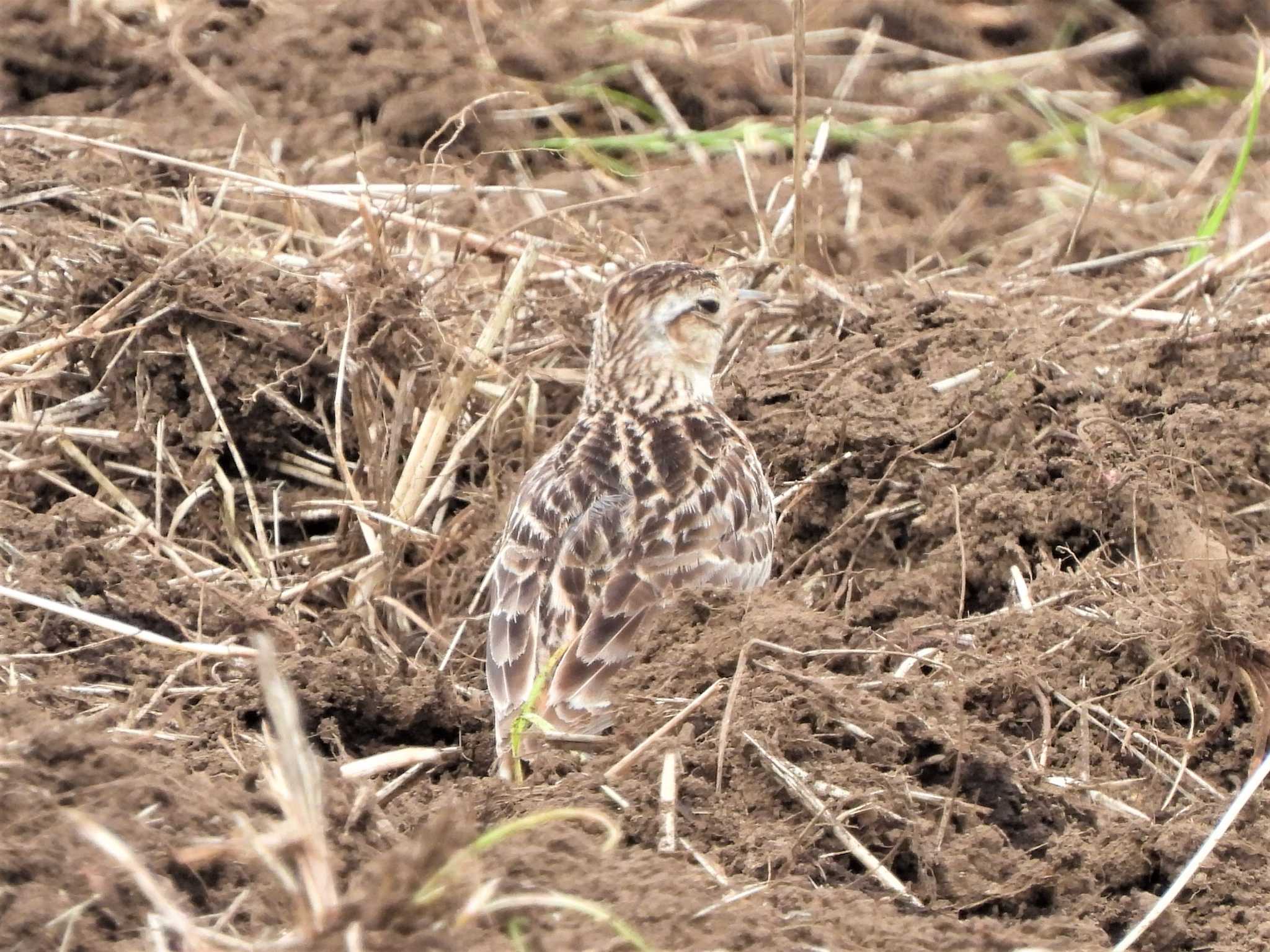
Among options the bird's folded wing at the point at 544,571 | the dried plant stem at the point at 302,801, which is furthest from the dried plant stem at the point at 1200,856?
the dried plant stem at the point at 302,801

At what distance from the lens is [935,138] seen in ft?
31.6

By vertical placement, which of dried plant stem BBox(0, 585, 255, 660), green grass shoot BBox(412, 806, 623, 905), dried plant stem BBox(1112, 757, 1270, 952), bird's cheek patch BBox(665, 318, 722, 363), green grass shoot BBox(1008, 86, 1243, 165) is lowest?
dried plant stem BBox(1112, 757, 1270, 952)

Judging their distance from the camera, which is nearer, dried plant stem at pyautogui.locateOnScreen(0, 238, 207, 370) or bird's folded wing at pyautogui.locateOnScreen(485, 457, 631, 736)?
bird's folded wing at pyautogui.locateOnScreen(485, 457, 631, 736)

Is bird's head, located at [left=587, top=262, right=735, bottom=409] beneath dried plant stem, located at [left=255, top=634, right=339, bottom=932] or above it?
beneath

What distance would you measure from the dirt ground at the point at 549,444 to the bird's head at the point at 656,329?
15.2 inches

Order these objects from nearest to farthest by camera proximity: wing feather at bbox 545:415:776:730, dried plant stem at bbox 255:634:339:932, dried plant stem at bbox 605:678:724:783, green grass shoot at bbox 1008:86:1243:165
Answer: dried plant stem at bbox 255:634:339:932 < dried plant stem at bbox 605:678:724:783 < wing feather at bbox 545:415:776:730 < green grass shoot at bbox 1008:86:1243:165

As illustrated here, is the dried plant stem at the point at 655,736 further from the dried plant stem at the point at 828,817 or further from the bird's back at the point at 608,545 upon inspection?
the bird's back at the point at 608,545

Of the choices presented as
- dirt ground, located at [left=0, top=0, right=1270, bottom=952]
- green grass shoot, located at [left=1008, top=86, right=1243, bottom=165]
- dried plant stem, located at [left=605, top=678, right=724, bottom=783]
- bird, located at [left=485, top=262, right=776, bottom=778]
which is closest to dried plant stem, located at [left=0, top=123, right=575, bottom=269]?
dirt ground, located at [left=0, top=0, right=1270, bottom=952]

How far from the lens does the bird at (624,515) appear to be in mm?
5258

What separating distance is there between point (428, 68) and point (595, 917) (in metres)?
6.44

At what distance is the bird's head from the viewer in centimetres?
657

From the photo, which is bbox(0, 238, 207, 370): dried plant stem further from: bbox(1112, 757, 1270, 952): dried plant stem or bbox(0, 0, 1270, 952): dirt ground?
bbox(1112, 757, 1270, 952): dried plant stem

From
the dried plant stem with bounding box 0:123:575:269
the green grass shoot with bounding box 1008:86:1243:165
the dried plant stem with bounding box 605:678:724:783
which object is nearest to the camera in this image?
the dried plant stem with bounding box 605:678:724:783

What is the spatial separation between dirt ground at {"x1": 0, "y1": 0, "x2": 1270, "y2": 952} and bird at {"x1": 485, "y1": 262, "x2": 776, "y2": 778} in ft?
0.69
